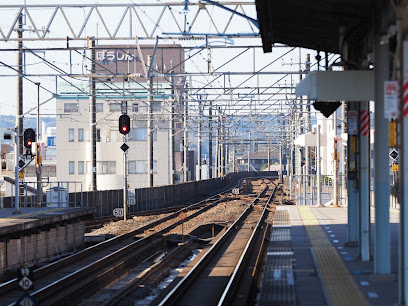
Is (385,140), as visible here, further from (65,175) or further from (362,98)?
(65,175)

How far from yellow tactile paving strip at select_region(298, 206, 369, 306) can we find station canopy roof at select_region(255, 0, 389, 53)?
14.5ft

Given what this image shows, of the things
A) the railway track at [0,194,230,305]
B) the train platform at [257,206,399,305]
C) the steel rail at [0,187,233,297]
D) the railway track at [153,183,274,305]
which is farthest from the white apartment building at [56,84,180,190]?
the train platform at [257,206,399,305]

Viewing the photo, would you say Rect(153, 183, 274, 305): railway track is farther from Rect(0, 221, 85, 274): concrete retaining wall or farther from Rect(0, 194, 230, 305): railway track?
Rect(0, 221, 85, 274): concrete retaining wall

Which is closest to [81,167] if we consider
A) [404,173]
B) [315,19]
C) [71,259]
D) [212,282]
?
[71,259]

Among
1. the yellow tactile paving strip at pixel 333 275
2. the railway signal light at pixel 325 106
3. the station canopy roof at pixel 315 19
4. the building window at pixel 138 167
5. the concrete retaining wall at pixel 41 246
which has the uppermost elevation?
the station canopy roof at pixel 315 19

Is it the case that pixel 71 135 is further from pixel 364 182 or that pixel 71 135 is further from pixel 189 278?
pixel 364 182

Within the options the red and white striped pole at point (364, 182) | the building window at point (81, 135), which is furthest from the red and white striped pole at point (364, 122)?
the building window at point (81, 135)

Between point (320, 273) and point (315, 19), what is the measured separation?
526 centimetres

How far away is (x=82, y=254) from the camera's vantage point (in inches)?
843

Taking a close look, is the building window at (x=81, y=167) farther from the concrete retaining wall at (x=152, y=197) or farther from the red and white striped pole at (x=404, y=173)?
the red and white striped pole at (x=404, y=173)

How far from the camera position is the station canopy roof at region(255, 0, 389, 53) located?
44.6 ft

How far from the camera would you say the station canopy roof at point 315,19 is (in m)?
13.6

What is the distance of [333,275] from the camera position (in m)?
13.6

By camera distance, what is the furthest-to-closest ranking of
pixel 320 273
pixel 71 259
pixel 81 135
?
pixel 81 135
pixel 71 259
pixel 320 273
